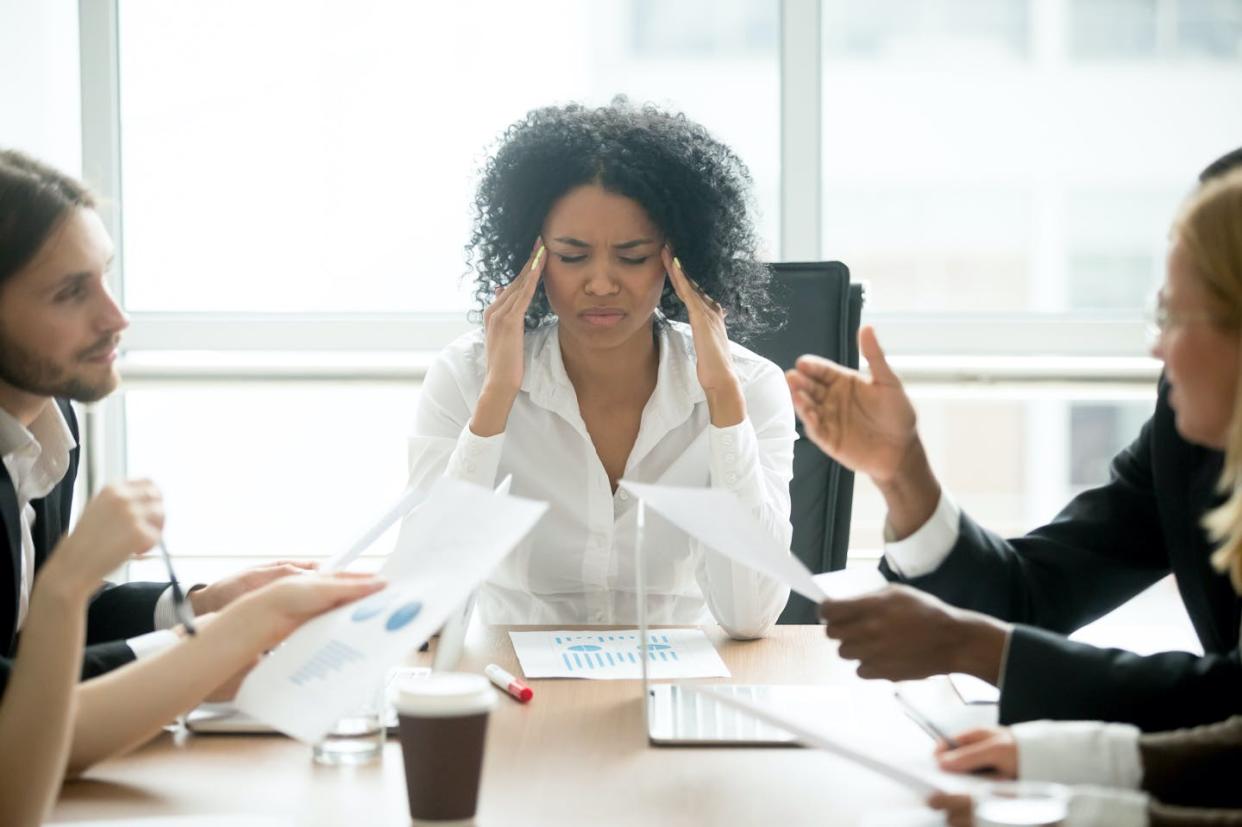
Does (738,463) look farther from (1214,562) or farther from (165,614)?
(1214,562)

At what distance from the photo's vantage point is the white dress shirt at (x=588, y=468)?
2.15 metres

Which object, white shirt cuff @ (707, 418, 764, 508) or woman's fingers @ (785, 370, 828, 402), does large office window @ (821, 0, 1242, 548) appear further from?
woman's fingers @ (785, 370, 828, 402)

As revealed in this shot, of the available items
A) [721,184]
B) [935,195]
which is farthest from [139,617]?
[935,195]

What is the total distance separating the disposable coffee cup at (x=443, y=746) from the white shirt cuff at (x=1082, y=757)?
0.46 meters

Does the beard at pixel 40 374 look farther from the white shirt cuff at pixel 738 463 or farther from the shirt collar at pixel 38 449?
the white shirt cuff at pixel 738 463

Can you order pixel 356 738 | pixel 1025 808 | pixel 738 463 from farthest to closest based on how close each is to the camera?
1. pixel 738 463
2. pixel 356 738
3. pixel 1025 808

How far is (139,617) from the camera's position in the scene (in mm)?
1815

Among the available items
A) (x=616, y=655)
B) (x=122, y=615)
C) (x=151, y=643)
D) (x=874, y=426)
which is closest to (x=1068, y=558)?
(x=874, y=426)

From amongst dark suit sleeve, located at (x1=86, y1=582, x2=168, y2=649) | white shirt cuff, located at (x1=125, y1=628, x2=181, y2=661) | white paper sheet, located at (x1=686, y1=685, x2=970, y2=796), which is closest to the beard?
dark suit sleeve, located at (x1=86, y1=582, x2=168, y2=649)

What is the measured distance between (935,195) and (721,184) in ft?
4.80

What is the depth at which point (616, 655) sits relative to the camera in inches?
68.1

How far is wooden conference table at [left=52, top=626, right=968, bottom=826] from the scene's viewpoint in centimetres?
118

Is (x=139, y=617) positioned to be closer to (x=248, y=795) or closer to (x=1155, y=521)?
(x=248, y=795)

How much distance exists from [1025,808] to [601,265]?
1384mm
